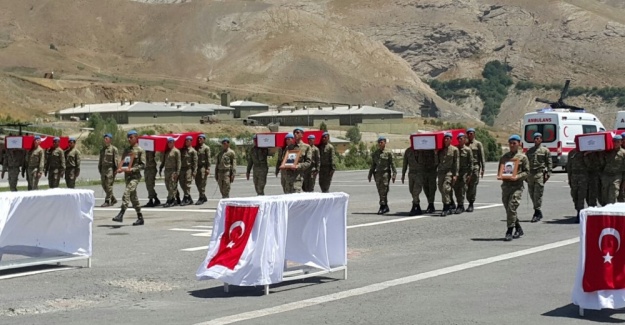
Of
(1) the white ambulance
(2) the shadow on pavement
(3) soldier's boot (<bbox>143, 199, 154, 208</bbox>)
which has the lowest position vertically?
(2) the shadow on pavement

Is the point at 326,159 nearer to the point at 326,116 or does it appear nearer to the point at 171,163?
the point at 171,163

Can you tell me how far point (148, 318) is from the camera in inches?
447

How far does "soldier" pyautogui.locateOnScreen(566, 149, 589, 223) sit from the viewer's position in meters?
21.2

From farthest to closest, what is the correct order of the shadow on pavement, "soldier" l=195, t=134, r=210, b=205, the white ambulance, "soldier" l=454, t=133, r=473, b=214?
1. the white ambulance
2. "soldier" l=195, t=134, r=210, b=205
3. "soldier" l=454, t=133, r=473, b=214
4. the shadow on pavement

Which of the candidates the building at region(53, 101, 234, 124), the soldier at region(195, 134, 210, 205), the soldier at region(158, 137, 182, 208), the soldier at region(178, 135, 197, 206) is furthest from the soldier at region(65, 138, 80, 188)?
the building at region(53, 101, 234, 124)

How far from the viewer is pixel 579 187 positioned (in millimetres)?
21250

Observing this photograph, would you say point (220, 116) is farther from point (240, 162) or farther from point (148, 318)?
point (148, 318)

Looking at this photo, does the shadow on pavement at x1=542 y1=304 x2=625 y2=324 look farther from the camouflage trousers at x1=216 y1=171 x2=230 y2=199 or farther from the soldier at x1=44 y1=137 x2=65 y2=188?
the soldier at x1=44 y1=137 x2=65 y2=188

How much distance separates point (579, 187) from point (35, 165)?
13456 mm

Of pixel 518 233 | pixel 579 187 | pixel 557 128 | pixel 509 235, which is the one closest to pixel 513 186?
pixel 509 235

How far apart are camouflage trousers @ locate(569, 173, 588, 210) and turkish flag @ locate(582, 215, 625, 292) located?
402 inches

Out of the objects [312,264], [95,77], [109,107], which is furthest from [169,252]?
[95,77]

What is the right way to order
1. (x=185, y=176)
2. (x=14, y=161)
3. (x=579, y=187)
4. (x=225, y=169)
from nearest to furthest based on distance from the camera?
(x=579, y=187) → (x=225, y=169) → (x=185, y=176) → (x=14, y=161)

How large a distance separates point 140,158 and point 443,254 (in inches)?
280
